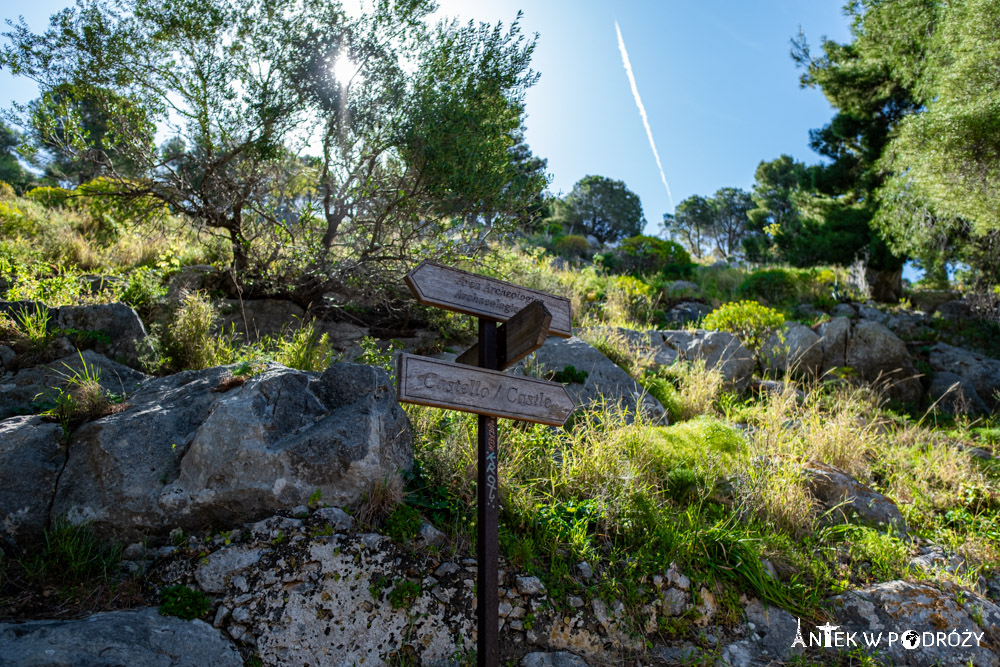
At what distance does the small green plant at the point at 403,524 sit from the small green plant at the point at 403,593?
289 millimetres

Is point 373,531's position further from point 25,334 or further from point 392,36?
point 392,36

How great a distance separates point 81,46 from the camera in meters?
6.72

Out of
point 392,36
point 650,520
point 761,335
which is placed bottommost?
point 650,520

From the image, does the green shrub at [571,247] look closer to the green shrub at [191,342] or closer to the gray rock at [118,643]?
the green shrub at [191,342]

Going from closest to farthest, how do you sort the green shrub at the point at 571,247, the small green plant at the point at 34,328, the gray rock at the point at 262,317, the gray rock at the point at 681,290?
the small green plant at the point at 34,328 → the gray rock at the point at 262,317 → the gray rock at the point at 681,290 → the green shrub at the point at 571,247

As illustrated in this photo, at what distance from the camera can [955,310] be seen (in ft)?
43.8

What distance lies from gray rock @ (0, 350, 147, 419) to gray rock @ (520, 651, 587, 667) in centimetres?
361

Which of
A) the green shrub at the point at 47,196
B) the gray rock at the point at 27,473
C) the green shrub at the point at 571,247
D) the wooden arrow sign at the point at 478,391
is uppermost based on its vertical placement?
the green shrub at the point at 571,247

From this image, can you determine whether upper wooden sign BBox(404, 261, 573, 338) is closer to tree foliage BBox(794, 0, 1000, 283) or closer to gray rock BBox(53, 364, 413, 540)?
gray rock BBox(53, 364, 413, 540)

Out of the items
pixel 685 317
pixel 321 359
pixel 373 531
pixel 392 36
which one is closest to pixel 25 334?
pixel 321 359

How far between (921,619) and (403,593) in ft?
12.2

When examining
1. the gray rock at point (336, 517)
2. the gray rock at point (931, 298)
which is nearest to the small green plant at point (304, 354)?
the gray rock at point (336, 517)

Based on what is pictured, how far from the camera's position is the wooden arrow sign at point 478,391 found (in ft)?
10.5

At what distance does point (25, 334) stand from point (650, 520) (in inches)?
215
